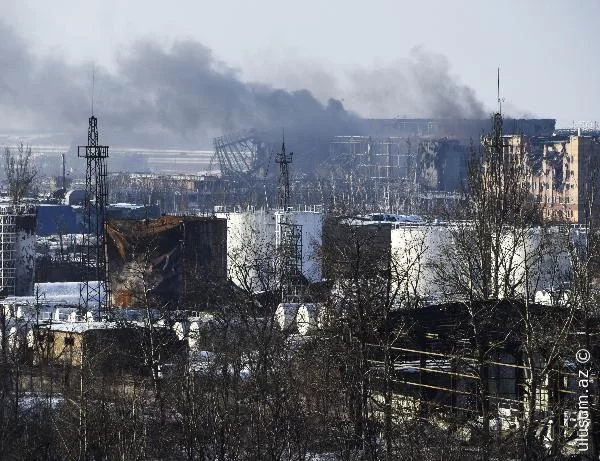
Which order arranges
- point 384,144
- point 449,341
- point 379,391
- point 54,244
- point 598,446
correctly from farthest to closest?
1. point 384,144
2. point 54,244
3. point 449,341
4. point 379,391
5. point 598,446

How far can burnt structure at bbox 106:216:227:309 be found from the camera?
20.9m

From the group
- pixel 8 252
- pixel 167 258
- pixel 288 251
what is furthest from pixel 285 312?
pixel 8 252

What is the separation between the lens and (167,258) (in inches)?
874

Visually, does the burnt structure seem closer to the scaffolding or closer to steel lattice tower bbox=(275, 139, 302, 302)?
steel lattice tower bbox=(275, 139, 302, 302)

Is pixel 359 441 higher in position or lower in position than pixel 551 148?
lower

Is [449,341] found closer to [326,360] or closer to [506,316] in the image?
[506,316]

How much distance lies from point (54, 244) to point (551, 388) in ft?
85.8

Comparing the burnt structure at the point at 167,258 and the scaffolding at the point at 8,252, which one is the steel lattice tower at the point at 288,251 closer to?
the burnt structure at the point at 167,258

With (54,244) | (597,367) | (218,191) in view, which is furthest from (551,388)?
(218,191)

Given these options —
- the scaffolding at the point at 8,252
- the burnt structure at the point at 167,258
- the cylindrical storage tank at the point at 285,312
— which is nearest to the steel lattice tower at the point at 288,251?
the cylindrical storage tank at the point at 285,312

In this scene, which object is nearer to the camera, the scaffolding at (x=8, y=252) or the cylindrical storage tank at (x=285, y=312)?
the cylindrical storage tank at (x=285, y=312)

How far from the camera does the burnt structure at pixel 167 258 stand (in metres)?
20.9

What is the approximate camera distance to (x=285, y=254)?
19734 mm

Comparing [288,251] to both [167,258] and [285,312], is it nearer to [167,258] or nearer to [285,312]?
[167,258]
